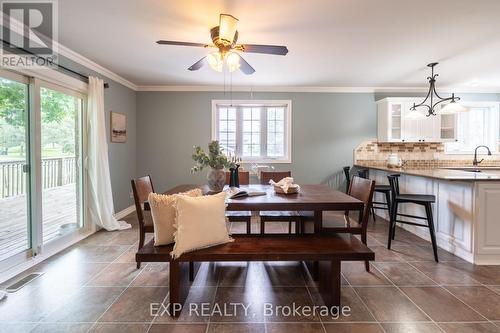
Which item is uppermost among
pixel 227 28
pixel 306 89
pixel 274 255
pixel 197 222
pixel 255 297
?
pixel 306 89

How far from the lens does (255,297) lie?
214 cm

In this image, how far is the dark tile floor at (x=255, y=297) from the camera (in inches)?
71.2

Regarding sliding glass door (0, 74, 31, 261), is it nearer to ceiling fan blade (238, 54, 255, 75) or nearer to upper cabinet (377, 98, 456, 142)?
ceiling fan blade (238, 54, 255, 75)

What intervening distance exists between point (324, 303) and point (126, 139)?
13.4ft

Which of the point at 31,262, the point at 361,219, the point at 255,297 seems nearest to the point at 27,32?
the point at 31,262

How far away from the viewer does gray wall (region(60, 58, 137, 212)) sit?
420 centimetres

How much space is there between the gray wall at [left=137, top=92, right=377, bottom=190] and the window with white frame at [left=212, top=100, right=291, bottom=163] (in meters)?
0.15

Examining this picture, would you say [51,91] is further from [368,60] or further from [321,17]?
[368,60]

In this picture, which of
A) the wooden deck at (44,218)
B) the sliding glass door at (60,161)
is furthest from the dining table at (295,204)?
the sliding glass door at (60,161)

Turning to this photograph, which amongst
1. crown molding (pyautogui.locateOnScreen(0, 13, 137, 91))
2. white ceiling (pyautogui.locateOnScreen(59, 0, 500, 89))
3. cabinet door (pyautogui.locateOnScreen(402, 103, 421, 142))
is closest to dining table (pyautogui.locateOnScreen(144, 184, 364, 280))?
white ceiling (pyautogui.locateOnScreen(59, 0, 500, 89))

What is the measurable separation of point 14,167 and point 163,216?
1.81m

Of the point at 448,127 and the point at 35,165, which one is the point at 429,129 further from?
the point at 35,165

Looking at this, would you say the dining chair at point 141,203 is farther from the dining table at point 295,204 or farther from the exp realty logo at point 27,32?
the exp realty logo at point 27,32

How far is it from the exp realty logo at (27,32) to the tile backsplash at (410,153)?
15.9ft
